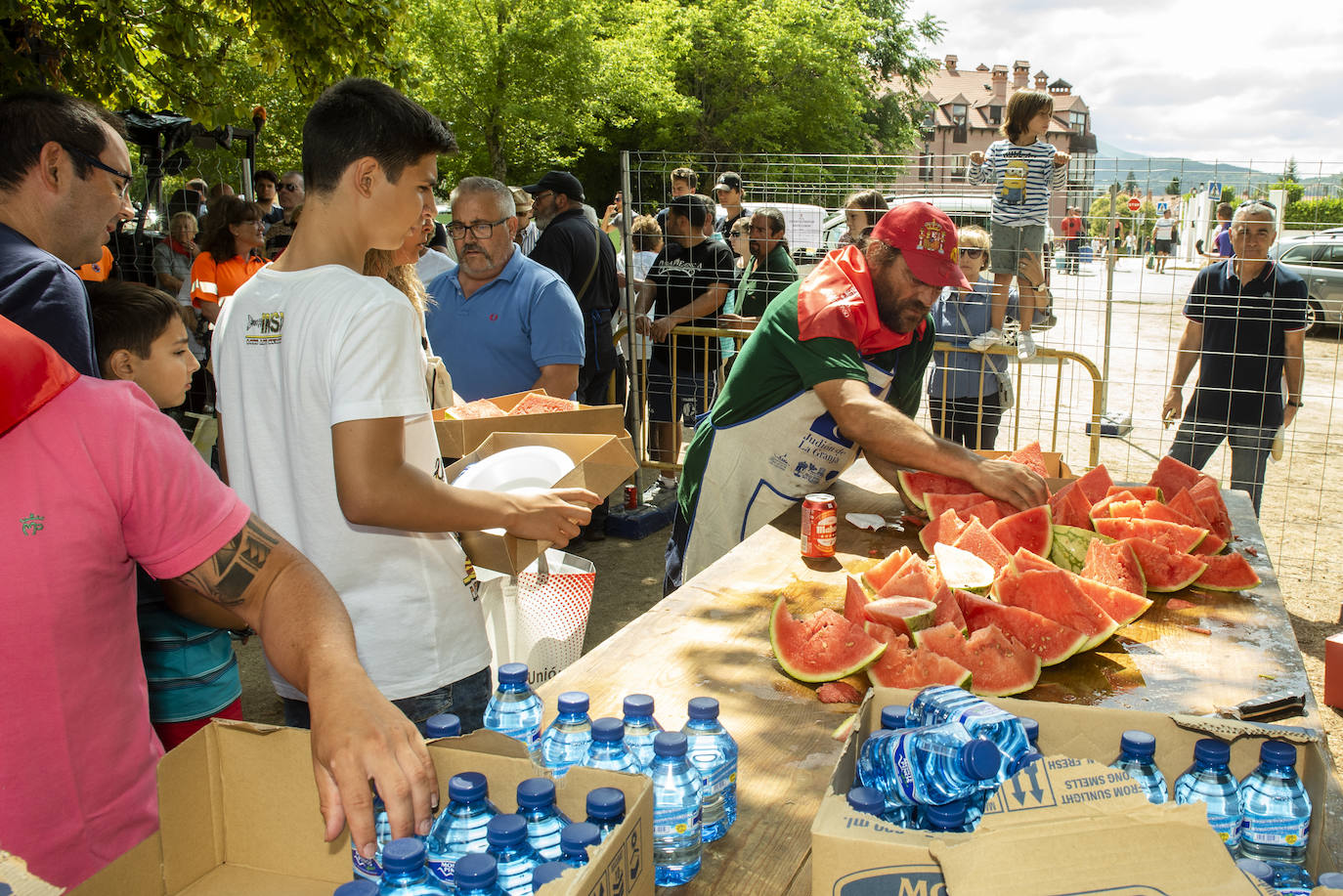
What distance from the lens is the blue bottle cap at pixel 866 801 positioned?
4.25ft

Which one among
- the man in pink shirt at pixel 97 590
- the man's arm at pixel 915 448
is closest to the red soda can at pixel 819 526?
the man's arm at pixel 915 448

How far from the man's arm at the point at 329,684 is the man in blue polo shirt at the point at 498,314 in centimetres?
320

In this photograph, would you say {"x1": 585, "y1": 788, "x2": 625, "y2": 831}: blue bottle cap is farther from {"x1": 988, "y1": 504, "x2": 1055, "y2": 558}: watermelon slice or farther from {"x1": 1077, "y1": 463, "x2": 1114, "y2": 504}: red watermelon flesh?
{"x1": 1077, "y1": 463, "x2": 1114, "y2": 504}: red watermelon flesh

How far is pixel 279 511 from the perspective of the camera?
2299 millimetres

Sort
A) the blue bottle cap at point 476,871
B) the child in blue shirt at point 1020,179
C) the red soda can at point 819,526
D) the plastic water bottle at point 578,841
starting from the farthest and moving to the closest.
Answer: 1. the child in blue shirt at point 1020,179
2. the red soda can at point 819,526
3. the plastic water bottle at point 578,841
4. the blue bottle cap at point 476,871

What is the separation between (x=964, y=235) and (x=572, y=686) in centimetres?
545

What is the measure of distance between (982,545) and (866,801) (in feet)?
6.39

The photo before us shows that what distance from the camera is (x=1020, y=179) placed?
24.0 ft

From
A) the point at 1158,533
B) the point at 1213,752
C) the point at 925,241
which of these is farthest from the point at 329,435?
the point at 1158,533

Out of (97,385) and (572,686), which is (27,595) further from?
(572,686)

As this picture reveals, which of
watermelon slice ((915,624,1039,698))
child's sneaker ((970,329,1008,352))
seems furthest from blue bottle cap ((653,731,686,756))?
child's sneaker ((970,329,1008,352))

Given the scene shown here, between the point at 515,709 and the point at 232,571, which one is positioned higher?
the point at 232,571

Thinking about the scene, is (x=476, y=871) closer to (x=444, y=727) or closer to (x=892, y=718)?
(x=444, y=727)

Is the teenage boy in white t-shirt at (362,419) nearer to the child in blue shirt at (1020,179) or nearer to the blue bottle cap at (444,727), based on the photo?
the blue bottle cap at (444,727)
